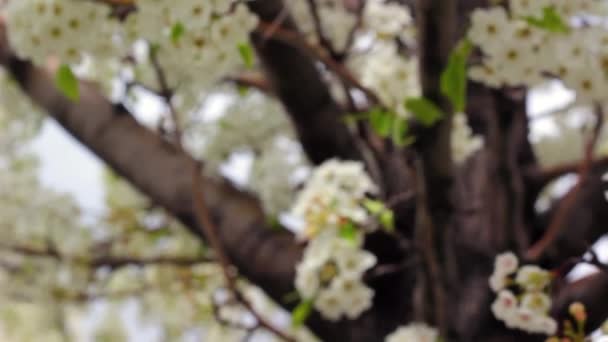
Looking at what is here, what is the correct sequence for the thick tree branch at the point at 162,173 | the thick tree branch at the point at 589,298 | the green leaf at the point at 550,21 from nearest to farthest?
1. the green leaf at the point at 550,21
2. the thick tree branch at the point at 589,298
3. the thick tree branch at the point at 162,173

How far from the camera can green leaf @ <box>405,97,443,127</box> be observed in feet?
2.99

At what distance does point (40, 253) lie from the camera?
5.54 ft

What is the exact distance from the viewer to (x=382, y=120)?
1.02m

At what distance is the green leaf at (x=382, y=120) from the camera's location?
1.01 m

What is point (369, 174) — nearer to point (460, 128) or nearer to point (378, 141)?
point (378, 141)

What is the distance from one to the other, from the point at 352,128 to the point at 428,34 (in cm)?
59

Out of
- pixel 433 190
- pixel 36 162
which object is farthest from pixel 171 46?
pixel 36 162

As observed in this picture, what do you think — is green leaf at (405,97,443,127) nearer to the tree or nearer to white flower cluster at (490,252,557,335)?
the tree

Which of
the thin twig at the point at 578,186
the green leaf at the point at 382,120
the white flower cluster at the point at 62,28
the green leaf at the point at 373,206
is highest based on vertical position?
the white flower cluster at the point at 62,28

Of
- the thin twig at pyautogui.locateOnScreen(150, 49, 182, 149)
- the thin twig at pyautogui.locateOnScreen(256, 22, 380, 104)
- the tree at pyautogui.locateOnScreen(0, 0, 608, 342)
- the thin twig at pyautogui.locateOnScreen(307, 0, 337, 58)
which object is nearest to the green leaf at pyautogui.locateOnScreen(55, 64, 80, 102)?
the tree at pyautogui.locateOnScreen(0, 0, 608, 342)

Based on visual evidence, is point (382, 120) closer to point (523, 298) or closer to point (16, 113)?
point (523, 298)

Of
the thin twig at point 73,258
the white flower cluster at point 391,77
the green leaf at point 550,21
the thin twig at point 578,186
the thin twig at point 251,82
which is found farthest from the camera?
the thin twig at point 73,258

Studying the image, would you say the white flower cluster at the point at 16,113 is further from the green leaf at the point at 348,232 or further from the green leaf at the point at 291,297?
the green leaf at the point at 348,232

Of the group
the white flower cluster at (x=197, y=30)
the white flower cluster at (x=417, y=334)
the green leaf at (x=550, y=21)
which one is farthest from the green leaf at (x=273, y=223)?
the green leaf at (x=550, y=21)
